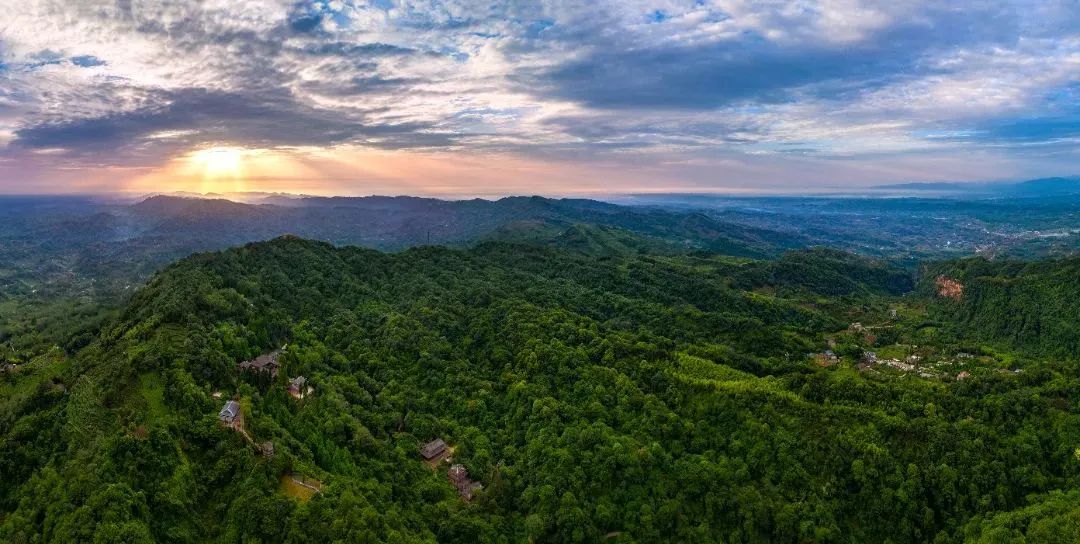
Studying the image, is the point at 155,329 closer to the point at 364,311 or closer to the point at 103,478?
the point at 103,478

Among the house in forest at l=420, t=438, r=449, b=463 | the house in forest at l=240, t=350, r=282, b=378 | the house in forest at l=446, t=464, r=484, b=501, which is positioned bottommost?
the house in forest at l=446, t=464, r=484, b=501

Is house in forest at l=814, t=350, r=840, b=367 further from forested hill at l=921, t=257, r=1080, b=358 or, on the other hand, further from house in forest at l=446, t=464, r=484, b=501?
house in forest at l=446, t=464, r=484, b=501

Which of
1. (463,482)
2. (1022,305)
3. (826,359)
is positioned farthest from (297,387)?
(1022,305)

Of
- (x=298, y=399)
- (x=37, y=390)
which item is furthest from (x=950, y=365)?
(x=37, y=390)

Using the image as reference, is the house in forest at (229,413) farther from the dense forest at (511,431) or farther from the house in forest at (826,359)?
the house in forest at (826,359)

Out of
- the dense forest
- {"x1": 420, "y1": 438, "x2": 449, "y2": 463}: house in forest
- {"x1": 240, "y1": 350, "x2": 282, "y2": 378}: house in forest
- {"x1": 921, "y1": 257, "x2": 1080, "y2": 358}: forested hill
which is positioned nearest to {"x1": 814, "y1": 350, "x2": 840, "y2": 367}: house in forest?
the dense forest

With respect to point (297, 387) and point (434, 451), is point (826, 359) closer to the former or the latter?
point (434, 451)
